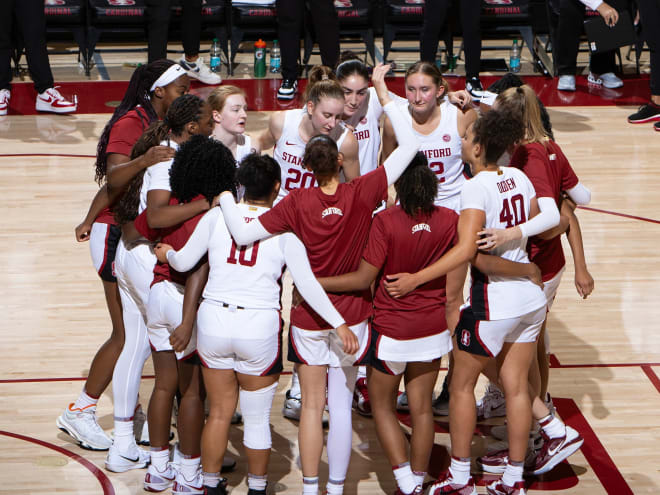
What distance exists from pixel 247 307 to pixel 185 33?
7820 millimetres

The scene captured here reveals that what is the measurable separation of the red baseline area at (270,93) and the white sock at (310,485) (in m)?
6.91

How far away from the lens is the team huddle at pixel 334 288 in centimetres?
395

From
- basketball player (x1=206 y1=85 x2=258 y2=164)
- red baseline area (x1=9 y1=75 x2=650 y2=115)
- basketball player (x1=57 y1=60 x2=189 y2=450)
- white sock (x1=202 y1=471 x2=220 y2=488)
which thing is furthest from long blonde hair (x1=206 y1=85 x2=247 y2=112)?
red baseline area (x1=9 y1=75 x2=650 y2=115)

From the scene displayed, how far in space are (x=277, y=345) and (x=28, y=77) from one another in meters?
8.71

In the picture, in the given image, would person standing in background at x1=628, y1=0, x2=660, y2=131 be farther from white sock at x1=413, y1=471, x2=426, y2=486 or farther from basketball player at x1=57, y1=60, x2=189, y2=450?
white sock at x1=413, y1=471, x2=426, y2=486

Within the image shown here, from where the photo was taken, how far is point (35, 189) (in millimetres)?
8219

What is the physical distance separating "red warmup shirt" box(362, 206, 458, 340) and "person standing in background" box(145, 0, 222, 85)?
737cm

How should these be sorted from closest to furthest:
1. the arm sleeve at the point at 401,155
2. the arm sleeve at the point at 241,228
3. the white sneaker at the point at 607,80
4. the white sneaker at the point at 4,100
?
the arm sleeve at the point at 241,228 < the arm sleeve at the point at 401,155 < the white sneaker at the point at 4,100 < the white sneaker at the point at 607,80

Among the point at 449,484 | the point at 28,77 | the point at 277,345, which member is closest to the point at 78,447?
the point at 277,345

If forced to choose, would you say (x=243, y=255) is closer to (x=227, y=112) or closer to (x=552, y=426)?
(x=227, y=112)

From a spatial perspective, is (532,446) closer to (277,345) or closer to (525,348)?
(525,348)

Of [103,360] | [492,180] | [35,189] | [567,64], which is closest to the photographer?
[492,180]

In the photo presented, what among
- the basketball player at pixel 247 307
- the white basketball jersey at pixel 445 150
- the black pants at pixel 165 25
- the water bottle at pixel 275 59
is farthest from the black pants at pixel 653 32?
the basketball player at pixel 247 307

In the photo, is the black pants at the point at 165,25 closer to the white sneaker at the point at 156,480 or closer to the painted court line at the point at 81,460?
the painted court line at the point at 81,460
